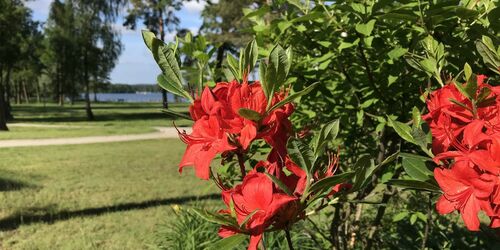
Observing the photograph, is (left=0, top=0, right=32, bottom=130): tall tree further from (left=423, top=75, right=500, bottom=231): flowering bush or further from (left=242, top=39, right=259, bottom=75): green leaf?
(left=423, top=75, right=500, bottom=231): flowering bush

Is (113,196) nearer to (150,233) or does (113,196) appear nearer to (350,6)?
(150,233)

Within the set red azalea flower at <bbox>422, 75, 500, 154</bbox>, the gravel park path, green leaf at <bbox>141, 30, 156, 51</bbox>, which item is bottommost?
the gravel park path

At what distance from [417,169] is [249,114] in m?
0.51

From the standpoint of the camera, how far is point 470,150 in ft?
3.11

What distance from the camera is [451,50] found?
1764 millimetres

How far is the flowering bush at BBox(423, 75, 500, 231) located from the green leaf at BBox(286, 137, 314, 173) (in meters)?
0.29

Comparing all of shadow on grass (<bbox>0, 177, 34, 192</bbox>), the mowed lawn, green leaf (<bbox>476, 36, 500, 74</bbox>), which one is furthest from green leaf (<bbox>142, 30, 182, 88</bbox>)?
shadow on grass (<bbox>0, 177, 34, 192</bbox>)

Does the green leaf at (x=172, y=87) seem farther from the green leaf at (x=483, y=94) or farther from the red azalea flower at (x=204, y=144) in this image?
the green leaf at (x=483, y=94)

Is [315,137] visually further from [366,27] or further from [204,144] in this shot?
[366,27]

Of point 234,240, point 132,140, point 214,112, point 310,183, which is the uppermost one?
point 214,112

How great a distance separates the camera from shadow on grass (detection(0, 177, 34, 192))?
7.42 metres

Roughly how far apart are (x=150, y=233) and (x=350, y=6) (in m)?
3.90

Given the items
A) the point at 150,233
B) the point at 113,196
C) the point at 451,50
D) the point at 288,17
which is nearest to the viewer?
the point at 451,50

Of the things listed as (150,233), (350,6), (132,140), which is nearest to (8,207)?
(150,233)
